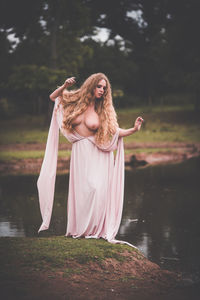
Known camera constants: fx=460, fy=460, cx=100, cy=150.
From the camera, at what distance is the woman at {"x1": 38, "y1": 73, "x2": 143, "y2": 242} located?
20.1 ft

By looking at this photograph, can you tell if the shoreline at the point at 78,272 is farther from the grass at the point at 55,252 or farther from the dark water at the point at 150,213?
the dark water at the point at 150,213

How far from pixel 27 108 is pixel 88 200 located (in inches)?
1593

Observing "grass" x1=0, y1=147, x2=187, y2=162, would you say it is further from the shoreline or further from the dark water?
Answer: the shoreline

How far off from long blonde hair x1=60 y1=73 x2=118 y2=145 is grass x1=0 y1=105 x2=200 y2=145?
54.6 feet

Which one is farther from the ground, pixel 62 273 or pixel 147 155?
pixel 147 155

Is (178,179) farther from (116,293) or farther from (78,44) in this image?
(78,44)

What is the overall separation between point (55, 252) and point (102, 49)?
34.8m

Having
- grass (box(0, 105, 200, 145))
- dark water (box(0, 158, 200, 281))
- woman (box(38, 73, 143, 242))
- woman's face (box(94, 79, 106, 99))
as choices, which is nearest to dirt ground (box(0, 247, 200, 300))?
dark water (box(0, 158, 200, 281))

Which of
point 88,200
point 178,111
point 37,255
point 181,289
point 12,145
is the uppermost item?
point 178,111

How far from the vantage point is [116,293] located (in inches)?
188

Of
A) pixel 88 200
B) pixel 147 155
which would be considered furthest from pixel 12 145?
pixel 88 200

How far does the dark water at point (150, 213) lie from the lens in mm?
7133

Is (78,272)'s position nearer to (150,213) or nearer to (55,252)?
(55,252)

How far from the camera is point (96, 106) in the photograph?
6289mm
